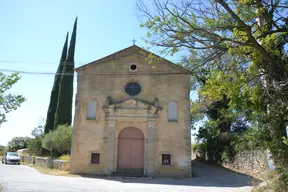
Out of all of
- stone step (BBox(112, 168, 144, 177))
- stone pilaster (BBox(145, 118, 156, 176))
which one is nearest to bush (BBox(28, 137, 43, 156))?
stone step (BBox(112, 168, 144, 177))

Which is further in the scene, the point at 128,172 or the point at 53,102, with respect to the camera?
the point at 53,102

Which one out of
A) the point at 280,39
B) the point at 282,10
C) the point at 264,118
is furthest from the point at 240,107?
the point at 282,10

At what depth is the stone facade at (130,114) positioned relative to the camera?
1819 centimetres

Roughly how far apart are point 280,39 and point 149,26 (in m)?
4.15

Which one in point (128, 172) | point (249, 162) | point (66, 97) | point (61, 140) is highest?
point (66, 97)

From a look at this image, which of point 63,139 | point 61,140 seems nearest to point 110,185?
point 63,139

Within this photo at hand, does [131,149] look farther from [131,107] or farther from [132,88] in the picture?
[132,88]

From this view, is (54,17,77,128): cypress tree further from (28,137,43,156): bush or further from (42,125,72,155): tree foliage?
(42,125,72,155): tree foliage

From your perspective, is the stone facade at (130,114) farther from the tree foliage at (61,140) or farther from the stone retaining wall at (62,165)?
the tree foliage at (61,140)

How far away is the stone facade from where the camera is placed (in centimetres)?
1819

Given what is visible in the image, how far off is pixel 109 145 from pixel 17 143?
2793 cm

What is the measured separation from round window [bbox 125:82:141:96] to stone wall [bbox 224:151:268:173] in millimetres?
9130

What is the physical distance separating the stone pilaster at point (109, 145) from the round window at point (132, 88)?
2.38 meters

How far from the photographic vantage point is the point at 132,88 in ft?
64.2
